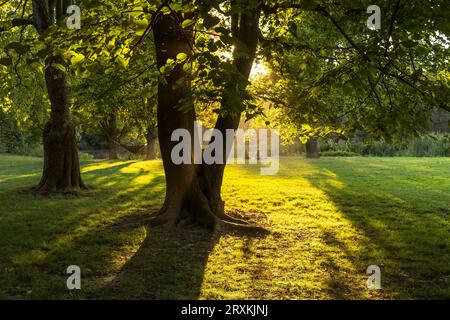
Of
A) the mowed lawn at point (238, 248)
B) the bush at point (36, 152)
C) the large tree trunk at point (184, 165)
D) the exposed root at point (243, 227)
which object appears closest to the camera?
the mowed lawn at point (238, 248)

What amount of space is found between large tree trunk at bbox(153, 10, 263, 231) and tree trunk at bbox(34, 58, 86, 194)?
5953 millimetres

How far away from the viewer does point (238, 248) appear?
930 cm

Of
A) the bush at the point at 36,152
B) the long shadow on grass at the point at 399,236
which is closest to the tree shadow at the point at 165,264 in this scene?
the long shadow on grass at the point at 399,236

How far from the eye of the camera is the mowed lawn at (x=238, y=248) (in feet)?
22.8

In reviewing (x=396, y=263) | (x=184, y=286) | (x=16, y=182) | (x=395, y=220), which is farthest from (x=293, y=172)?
(x=184, y=286)

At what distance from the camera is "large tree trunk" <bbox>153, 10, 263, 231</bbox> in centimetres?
1055

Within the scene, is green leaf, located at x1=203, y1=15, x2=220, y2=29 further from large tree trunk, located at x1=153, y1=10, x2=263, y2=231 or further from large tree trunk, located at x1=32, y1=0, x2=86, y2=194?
large tree trunk, located at x1=32, y1=0, x2=86, y2=194

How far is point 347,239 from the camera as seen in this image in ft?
33.1

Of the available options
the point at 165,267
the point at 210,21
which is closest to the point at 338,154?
the point at 165,267

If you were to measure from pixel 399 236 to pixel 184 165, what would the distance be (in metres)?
5.26

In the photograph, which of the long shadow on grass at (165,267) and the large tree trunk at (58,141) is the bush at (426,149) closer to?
the large tree trunk at (58,141)

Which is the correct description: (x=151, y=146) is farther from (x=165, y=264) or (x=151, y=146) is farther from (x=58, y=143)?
(x=165, y=264)

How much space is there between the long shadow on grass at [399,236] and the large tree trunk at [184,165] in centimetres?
286

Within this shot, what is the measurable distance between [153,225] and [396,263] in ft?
18.2
